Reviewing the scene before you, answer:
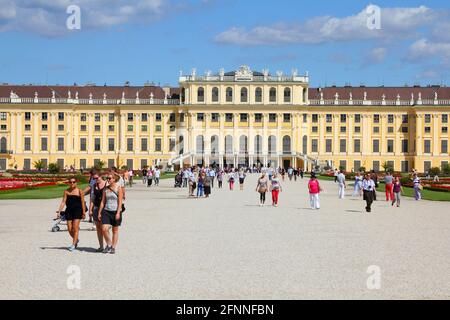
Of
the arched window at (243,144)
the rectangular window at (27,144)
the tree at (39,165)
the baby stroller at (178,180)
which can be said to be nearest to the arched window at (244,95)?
the arched window at (243,144)

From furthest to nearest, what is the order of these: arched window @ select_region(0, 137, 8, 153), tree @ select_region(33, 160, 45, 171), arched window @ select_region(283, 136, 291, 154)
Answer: arched window @ select_region(283, 136, 291, 154) → arched window @ select_region(0, 137, 8, 153) → tree @ select_region(33, 160, 45, 171)

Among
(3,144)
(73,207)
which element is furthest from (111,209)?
(3,144)

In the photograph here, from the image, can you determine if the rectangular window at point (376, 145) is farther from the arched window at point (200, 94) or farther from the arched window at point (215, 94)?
the arched window at point (200, 94)

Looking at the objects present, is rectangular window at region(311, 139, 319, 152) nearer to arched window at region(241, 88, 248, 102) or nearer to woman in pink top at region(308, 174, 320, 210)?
arched window at region(241, 88, 248, 102)

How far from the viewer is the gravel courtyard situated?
10.3 m

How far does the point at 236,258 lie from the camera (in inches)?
518

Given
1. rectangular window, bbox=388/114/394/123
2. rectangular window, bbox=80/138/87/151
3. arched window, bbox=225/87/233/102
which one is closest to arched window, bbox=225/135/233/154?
arched window, bbox=225/87/233/102

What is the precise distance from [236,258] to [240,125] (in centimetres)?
7894

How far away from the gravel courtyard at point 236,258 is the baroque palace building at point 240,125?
224ft

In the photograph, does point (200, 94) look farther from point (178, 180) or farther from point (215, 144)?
point (178, 180)

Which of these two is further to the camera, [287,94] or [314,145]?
[314,145]

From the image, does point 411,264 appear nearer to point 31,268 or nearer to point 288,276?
point 288,276

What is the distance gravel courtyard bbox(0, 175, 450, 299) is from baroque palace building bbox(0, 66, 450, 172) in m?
68.4
